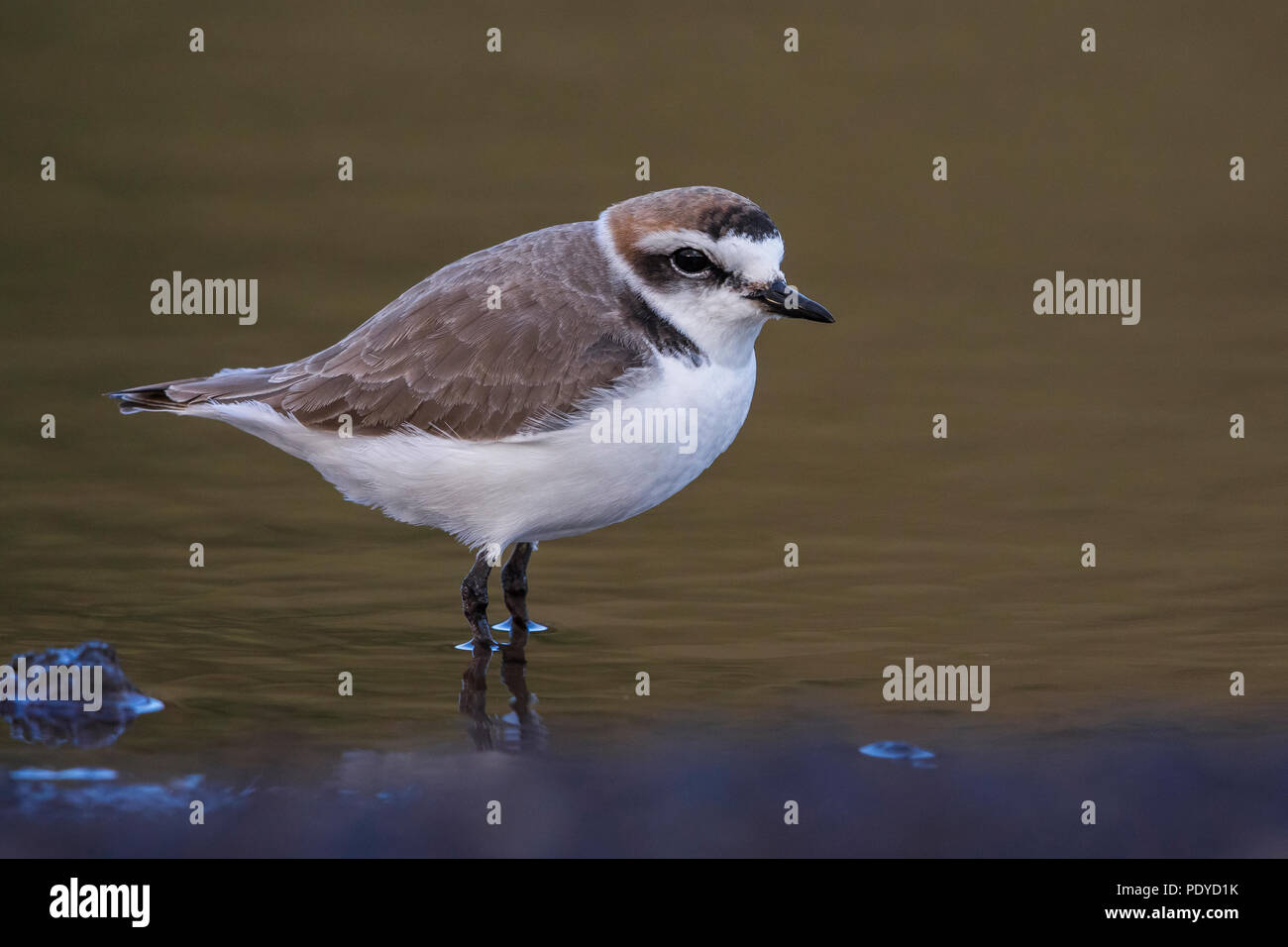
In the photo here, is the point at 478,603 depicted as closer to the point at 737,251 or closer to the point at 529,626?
the point at 529,626

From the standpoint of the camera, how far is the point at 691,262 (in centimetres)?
984

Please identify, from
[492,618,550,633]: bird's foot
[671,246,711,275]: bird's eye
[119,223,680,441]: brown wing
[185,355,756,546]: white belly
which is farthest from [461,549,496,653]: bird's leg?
[671,246,711,275]: bird's eye

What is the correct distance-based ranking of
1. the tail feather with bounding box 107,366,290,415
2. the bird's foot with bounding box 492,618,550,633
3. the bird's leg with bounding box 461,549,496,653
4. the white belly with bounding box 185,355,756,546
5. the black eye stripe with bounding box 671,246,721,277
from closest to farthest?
1. the white belly with bounding box 185,355,756,546
2. the black eye stripe with bounding box 671,246,721,277
3. the bird's leg with bounding box 461,549,496,653
4. the bird's foot with bounding box 492,618,550,633
5. the tail feather with bounding box 107,366,290,415

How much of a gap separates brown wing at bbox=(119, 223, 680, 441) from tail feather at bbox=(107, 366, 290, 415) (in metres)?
0.02

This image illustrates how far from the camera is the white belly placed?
31.7ft

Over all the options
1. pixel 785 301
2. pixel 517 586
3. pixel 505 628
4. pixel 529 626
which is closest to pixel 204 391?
pixel 517 586

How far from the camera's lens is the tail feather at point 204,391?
10.8 m

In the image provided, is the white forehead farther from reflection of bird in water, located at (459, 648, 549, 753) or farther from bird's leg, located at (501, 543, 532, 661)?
reflection of bird in water, located at (459, 648, 549, 753)

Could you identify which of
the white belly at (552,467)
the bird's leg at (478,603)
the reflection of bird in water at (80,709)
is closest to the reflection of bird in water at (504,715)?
the bird's leg at (478,603)

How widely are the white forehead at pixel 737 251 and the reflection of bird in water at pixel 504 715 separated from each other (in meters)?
2.61

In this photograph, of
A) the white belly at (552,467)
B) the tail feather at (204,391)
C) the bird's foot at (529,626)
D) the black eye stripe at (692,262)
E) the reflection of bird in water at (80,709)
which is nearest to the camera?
the reflection of bird in water at (80,709)

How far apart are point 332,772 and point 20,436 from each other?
6.64 meters

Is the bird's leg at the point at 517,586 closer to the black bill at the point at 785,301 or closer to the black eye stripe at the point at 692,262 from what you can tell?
the black eye stripe at the point at 692,262

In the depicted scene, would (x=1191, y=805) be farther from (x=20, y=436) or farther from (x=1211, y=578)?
(x=20, y=436)
